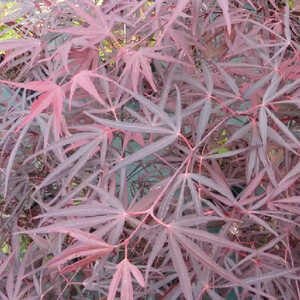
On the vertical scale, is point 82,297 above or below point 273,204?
below

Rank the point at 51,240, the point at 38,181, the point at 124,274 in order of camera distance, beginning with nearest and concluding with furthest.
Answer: the point at 124,274 → the point at 51,240 → the point at 38,181

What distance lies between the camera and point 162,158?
726 mm

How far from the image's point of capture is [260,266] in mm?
644

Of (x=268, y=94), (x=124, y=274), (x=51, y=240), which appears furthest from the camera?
(x=51, y=240)

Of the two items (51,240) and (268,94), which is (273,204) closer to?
(268,94)

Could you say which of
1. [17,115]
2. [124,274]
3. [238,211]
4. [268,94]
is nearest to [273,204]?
[238,211]

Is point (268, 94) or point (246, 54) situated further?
point (246, 54)

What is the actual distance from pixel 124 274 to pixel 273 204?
26 cm

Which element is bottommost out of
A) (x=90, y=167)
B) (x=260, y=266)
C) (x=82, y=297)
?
(x=82, y=297)

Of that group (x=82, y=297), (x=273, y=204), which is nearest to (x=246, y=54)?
(x=273, y=204)

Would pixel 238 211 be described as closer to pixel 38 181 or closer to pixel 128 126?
pixel 128 126

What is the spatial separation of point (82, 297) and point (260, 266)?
34 centimetres

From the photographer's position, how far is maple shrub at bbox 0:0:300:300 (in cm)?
53

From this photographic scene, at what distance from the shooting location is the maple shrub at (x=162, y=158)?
528mm
